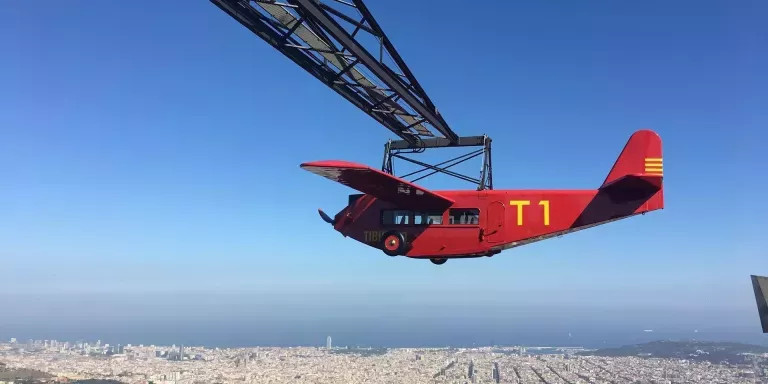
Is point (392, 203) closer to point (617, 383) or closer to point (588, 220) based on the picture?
point (588, 220)

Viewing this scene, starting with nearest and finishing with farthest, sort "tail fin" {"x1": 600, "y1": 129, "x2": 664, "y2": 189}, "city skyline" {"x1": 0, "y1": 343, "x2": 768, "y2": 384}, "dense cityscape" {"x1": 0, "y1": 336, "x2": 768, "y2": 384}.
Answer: "tail fin" {"x1": 600, "y1": 129, "x2": 664, "y2": 189}, "dense cityscape" {"x1": 0, "y1": 336, "x2": 768, "y2": 384}, "city skyline" {"x1": 0, "y1": 343, "x2": 768, "y2": 384}

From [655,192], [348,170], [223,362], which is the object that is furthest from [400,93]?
[223,362]

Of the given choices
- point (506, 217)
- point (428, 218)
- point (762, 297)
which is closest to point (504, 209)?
point (506, 217)

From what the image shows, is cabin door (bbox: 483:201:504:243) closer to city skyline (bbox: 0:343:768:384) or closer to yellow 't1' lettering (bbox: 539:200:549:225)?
yellow 't1' lettering (bbox: 539:200:549:225)

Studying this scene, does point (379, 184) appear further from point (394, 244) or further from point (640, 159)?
point (640, 159)

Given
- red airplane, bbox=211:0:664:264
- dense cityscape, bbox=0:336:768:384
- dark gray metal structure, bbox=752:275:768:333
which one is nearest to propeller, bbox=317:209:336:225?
red airplane, bbox=211:0:664:264

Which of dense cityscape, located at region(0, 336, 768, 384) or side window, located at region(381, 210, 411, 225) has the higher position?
side window, located at region(381, 210, 411, 225)

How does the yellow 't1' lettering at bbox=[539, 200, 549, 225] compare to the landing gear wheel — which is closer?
the yellow 't1' lettering at bbox=[539, 200, 549, 225]

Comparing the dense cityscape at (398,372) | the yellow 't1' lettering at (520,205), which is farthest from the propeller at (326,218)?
the dense cityscape at (398,372)
